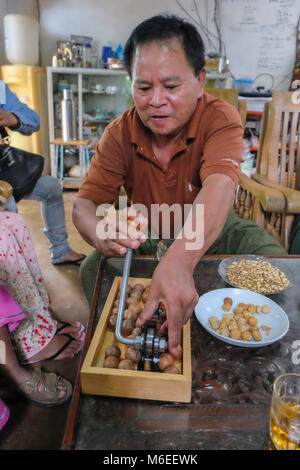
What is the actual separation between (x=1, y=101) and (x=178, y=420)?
1712 mm

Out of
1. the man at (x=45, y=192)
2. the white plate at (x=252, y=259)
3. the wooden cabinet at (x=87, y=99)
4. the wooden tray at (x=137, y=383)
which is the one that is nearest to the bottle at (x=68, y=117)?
the wooden cabinet at (x=87, y=99)

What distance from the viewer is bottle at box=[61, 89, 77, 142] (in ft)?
10.9

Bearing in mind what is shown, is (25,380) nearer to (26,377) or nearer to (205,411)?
(26,377)

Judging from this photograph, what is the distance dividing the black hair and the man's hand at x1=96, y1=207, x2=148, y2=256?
52 cm

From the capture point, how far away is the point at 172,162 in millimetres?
1237

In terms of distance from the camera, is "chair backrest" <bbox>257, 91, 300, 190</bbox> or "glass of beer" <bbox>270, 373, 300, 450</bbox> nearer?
"glass of beer" <bbox>270, 373, 300, 450</bbox>

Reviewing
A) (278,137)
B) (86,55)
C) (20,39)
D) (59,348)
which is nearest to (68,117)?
(86,55)

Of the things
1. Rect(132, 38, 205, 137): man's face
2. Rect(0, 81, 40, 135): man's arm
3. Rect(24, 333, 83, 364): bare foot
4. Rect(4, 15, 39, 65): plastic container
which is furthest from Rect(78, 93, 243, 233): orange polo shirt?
Rect(4, 15, 39, 65): plastic container

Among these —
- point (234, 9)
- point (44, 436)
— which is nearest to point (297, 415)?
point (44, 436)

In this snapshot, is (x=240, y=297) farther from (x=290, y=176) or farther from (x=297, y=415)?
(x=290, y=176)

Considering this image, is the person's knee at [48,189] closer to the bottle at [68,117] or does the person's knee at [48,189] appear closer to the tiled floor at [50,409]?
the tiled floor at [50,409]

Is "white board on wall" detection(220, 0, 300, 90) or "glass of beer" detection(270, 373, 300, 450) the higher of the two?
"white board on wall" detection(220, 0, 300, 90)

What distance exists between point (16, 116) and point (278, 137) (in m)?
1.40

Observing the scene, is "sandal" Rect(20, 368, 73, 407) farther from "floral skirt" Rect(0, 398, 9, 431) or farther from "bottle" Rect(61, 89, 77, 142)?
"bottle" Rect(61, 89, 77, 142)
